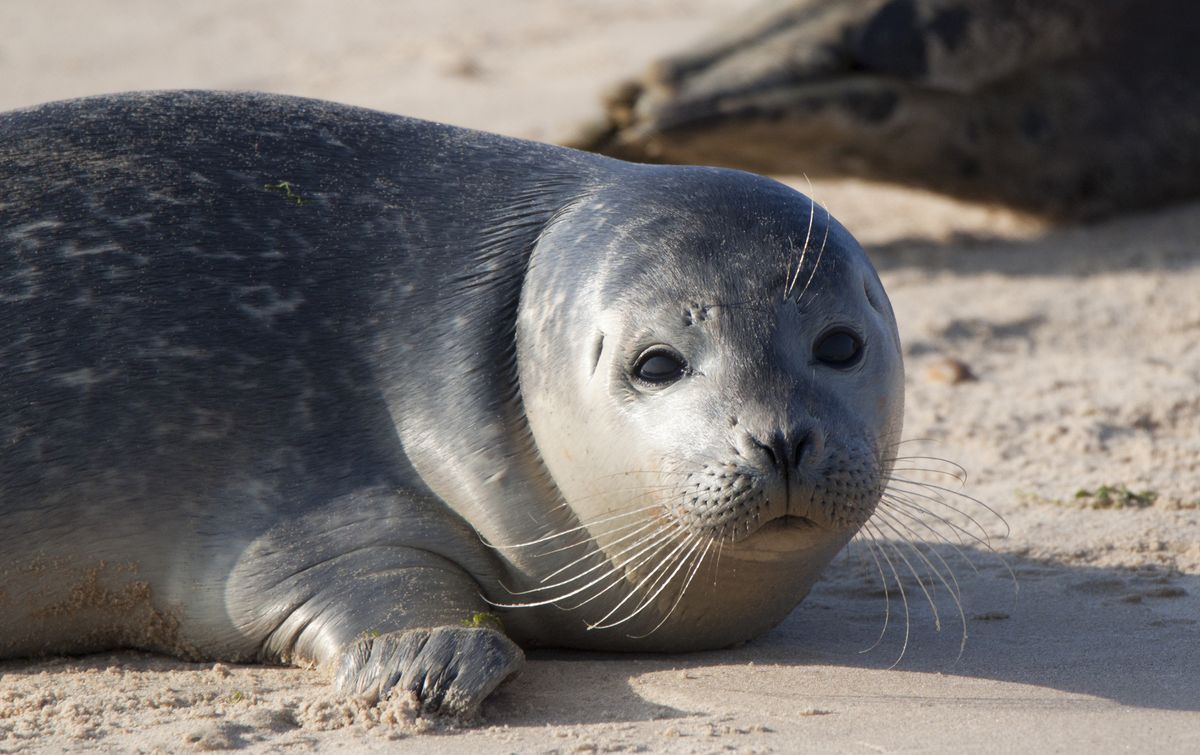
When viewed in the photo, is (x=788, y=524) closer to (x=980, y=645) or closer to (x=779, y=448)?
(x=779, y=448)

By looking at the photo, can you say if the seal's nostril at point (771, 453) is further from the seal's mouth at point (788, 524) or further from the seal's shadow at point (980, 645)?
the seal's shadow at point (980, 645)

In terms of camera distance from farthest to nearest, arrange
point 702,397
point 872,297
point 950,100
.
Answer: point 950,100, point 872,297, point 702,397

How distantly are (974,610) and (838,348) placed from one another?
1.00 m

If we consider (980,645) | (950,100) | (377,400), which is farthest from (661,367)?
(950,100)

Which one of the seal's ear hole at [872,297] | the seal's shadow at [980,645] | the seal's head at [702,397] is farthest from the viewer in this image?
the seal's ear hole at [872,297]

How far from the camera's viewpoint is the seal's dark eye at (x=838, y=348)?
145 inches

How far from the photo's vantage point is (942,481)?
5.45 m

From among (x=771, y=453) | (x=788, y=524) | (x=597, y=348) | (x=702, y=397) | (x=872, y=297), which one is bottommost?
(x=788, y=524)

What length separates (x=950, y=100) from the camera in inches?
329

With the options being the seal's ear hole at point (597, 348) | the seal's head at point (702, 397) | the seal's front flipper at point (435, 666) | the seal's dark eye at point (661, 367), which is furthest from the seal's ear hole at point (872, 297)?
the seal's front flipper at point (435, 666)

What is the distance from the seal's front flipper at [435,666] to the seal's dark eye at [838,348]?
3.12 ft

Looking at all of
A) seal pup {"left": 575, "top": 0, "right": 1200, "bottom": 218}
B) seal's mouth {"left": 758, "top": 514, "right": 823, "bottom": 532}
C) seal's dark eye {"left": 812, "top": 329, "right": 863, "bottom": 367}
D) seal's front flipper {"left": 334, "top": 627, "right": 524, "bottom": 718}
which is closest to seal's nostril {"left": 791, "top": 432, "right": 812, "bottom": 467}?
seal's mouth {"left": 758, "top": 514, "right": 823, "bottom": 532}

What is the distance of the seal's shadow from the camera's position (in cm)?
358

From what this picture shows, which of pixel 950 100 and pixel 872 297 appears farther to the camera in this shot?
pixel 950 100
